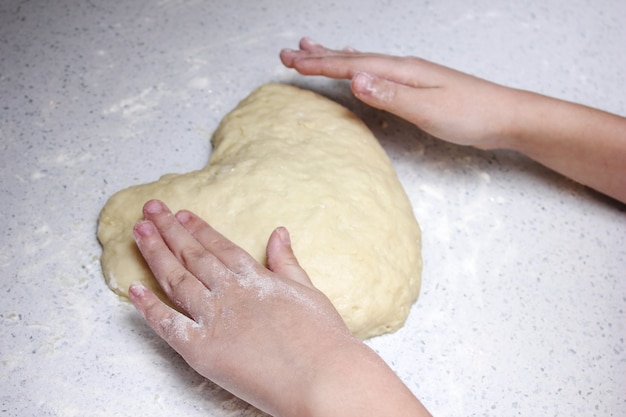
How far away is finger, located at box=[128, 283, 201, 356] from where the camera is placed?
39.6 inches

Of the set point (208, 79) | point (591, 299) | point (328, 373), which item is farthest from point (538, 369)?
point (208, 79)

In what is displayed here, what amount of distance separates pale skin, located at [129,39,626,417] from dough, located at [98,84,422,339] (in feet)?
0.24

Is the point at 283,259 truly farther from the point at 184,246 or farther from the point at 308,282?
the point at 184,246

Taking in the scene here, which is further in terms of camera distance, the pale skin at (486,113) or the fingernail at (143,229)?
the pale skin at (486,113)

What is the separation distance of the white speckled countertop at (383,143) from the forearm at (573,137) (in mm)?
90

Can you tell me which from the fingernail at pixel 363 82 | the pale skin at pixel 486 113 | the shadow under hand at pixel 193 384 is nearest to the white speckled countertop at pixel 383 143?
the shadow under hand at pixel 193 384

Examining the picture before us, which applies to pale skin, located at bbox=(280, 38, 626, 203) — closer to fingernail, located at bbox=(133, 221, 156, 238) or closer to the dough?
the dough


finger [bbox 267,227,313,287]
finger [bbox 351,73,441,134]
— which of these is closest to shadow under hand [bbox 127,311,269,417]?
finger [bbox 267,227,313,287]

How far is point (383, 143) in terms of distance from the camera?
150 cm

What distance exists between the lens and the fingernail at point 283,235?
1.10 meters

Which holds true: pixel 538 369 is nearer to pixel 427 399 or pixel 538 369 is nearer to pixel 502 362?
pixel 502 362

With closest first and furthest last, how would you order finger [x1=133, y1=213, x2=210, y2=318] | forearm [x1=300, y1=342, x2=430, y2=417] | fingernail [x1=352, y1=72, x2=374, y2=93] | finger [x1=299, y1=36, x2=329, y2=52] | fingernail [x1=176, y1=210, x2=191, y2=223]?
forearm [x1=300, y1=342, x2=430, y2=417] < finger [x1=133, y1=213, x2=210, y2=318] < fingernail [x1=176, y1=210, x2=191, y2=223] < fingernail [x1=352, y1=72, x2=374, y2=93] < finger [x1=299, y1=36, x2=329, y2=52]

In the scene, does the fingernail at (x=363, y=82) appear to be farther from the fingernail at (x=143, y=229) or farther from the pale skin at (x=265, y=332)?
the fingernail at (x=143, y=229)

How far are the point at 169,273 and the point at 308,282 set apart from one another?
226 millimetres
